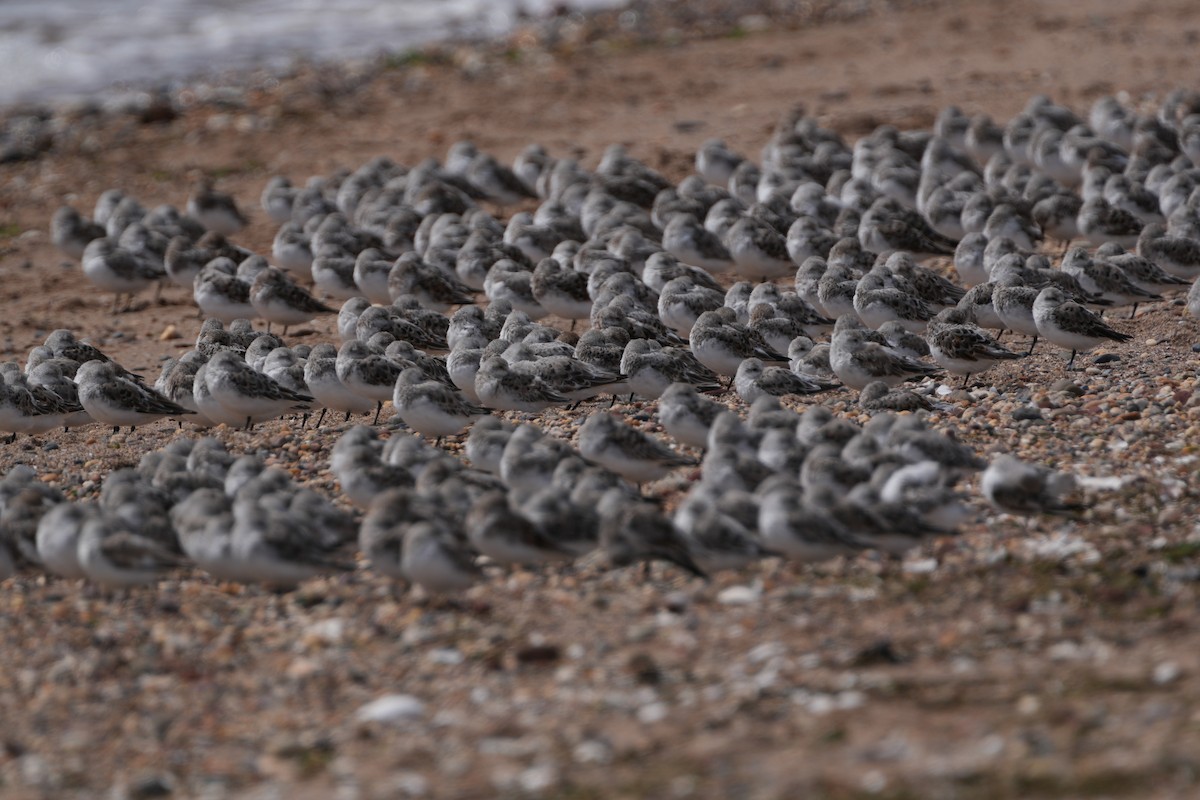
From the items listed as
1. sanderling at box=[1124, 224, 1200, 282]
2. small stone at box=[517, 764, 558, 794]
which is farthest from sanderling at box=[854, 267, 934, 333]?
small stone at box=[517, 764, 558, 794]

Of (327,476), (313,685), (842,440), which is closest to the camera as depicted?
(313,685)

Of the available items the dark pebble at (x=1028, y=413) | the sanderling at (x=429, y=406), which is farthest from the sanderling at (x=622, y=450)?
the dark pebble at (x=1028, y=413)

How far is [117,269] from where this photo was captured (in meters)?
14.0

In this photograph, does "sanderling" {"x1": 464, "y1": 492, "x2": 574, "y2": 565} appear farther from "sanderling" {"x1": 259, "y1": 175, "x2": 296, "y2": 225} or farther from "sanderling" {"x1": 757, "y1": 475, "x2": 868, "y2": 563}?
"sanderling" {"x1": 259, "y1": 175, "x2": 296, "y2": 225}

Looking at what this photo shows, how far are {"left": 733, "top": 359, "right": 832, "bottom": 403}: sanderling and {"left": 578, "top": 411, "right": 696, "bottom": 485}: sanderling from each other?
131 centimetres

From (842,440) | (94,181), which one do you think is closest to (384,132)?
(94,181)

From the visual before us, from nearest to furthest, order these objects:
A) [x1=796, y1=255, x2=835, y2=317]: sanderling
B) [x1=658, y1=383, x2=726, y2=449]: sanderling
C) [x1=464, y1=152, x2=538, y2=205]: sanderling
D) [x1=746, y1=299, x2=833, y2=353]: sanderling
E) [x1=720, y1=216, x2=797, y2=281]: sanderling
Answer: [x1=658, y1=383, x2=726, y2=449]: sanderling
[x1=746, y1=299, x2=833, y2=353]: sanderling
[x1=796, y1=255, x2=835, y2=317]: sanderling
[x1=720, y1=216, x2=797, y2=281]: sanderling
[x1=464, y1=152, x2=538, y2=205]: sanderling

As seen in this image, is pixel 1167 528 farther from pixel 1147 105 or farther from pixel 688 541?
pixel 1147 105

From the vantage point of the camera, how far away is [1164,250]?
11977 mm

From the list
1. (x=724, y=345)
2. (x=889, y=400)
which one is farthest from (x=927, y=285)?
(x=889, y=400)

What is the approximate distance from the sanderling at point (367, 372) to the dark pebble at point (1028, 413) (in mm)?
3871

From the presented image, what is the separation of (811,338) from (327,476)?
3.70 meters

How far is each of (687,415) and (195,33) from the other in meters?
21.5

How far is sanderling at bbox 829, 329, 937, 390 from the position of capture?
10180 millimetres
